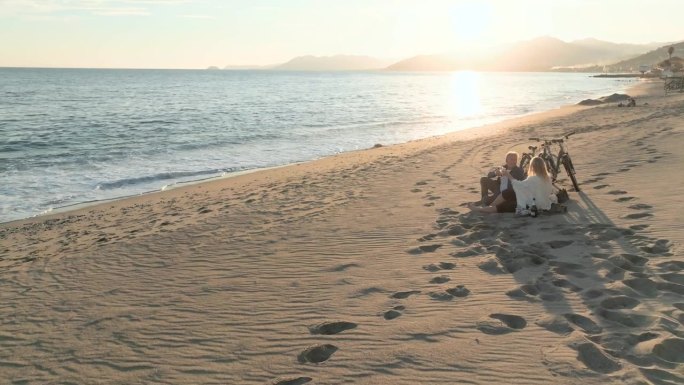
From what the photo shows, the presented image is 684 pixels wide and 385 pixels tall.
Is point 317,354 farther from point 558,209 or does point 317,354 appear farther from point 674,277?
point 558,209

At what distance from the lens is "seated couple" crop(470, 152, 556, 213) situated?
781 cm

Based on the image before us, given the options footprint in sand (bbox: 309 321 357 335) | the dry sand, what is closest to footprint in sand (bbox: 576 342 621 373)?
the dry sand

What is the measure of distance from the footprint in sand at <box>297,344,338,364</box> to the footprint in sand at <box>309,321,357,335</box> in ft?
1.00

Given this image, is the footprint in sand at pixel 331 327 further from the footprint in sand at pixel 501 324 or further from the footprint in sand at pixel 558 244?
the footprint in sand at pixel 558 244

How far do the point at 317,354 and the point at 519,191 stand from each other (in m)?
4.76

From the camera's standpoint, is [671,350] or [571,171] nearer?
[671,350]

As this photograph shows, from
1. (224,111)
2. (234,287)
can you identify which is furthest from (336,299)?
(224,111)

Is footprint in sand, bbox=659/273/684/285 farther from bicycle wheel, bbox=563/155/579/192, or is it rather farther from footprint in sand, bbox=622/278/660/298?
bicycle wheel, bbox=563/155/579/192

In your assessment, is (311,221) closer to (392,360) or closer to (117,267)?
(117,267)

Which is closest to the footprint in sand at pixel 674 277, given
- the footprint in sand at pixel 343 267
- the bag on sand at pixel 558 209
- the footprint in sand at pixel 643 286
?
the footprint in sand at pixel 643 286

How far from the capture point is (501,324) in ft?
15.1

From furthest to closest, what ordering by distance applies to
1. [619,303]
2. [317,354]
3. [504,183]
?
[504,183] → [619,303] → [317,354]

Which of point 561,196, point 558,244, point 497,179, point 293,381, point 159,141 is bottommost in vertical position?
point 293,381

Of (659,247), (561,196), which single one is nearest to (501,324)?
(659,247)
